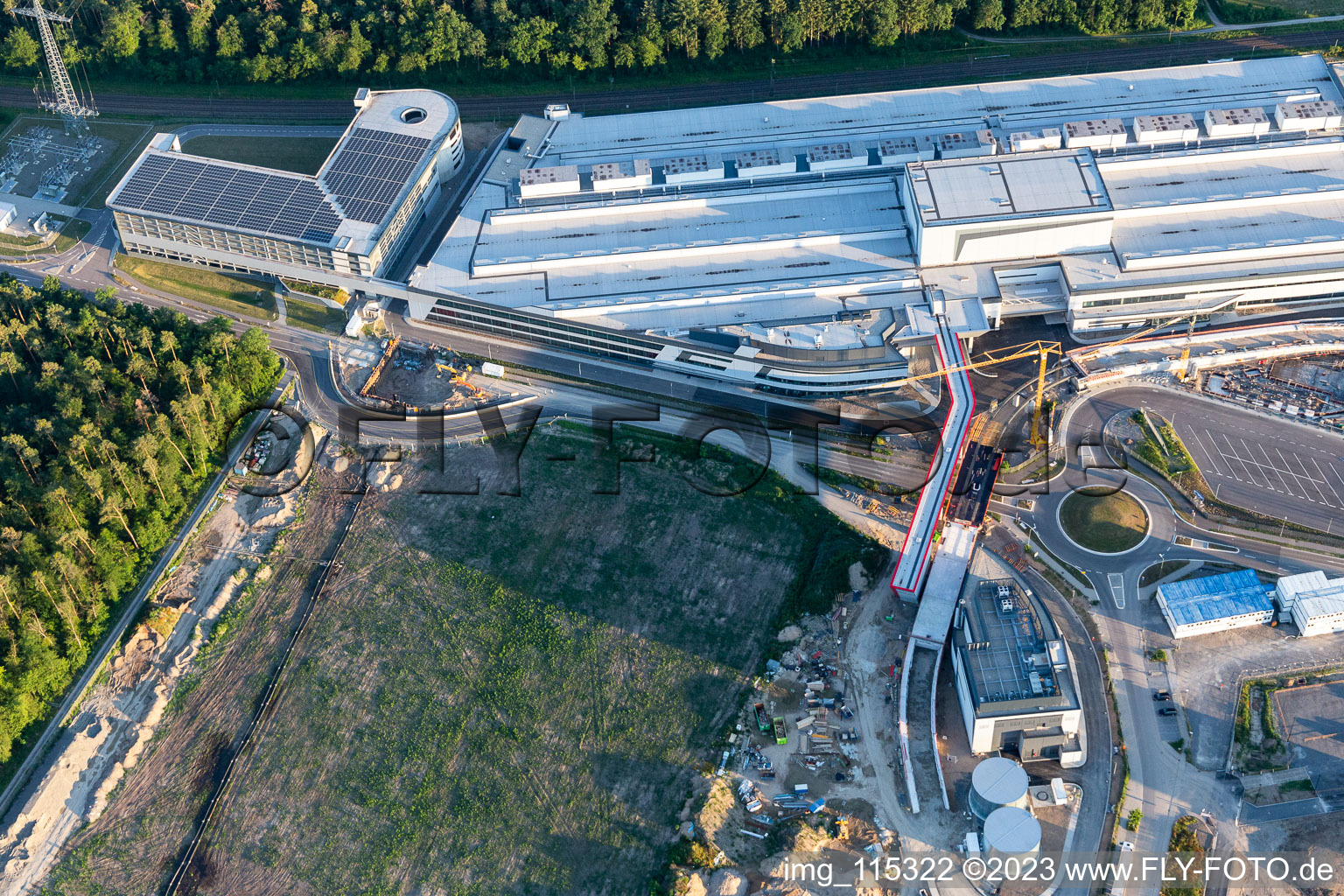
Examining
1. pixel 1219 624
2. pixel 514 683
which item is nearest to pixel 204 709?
pixel 514 683

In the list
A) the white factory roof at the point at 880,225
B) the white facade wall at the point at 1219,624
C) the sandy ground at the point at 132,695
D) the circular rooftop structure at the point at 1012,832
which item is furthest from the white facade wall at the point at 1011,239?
the sandy ground at the point at 132,695

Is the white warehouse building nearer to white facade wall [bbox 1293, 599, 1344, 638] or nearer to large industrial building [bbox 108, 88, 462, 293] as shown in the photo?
white facade wall [bbox 1293, 599, 1344, 638]

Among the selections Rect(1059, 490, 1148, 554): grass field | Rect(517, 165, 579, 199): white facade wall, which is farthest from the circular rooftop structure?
Rect(517, 165, 579, 199): white facade wall

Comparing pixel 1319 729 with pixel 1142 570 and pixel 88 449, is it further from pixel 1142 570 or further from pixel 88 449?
pixel 88 449

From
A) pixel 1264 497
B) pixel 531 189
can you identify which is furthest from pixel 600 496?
pixel 1264 497

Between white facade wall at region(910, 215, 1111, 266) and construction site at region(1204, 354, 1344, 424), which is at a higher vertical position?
white facade wall at region(910, 215, 1111, 266)

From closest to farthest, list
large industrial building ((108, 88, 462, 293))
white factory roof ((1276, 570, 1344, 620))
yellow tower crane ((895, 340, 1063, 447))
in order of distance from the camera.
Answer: white factory roof ((1276, 570, 1344, 620)) → yellow tower crane ((895, 340, 1063, 447)) → large industrial building ((108, 88, 462, 293))
